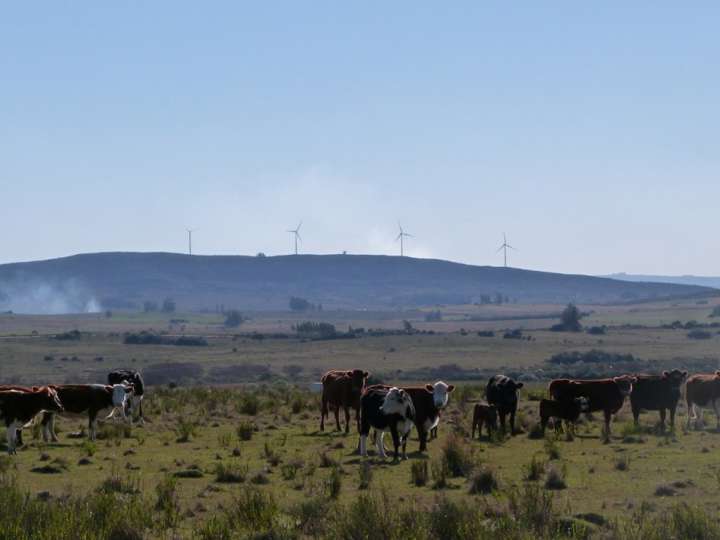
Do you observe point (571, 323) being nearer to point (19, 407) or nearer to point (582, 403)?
point (582, 403)

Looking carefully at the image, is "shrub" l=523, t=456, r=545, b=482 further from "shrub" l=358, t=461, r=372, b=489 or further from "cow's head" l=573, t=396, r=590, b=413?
"cow's head" l=573, t=396, r=590, b=413

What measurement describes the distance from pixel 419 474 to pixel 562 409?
922 cm

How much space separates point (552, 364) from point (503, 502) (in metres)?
71.8

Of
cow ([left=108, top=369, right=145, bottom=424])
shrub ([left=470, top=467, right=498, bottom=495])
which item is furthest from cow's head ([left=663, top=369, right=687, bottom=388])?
cow ([left=108, top=369, right=145, bottom=424])

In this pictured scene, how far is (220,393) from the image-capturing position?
137ft

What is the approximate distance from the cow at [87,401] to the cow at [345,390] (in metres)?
5.22

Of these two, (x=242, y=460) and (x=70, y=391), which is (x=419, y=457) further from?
(x=70, y=391)

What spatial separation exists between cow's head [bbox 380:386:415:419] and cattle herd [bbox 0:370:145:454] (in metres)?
7.69

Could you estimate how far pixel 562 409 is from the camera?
2803cm

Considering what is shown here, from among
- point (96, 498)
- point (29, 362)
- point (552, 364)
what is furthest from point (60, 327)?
point (96, 498)

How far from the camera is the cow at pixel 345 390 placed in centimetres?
2841

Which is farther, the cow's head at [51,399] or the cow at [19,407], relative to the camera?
the cow's head at [51,399]

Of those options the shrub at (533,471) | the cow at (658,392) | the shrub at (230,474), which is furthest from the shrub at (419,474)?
the cow at (658,392)

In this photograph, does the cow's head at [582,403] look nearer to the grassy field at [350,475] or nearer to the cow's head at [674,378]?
the grassy field at [350,475]
